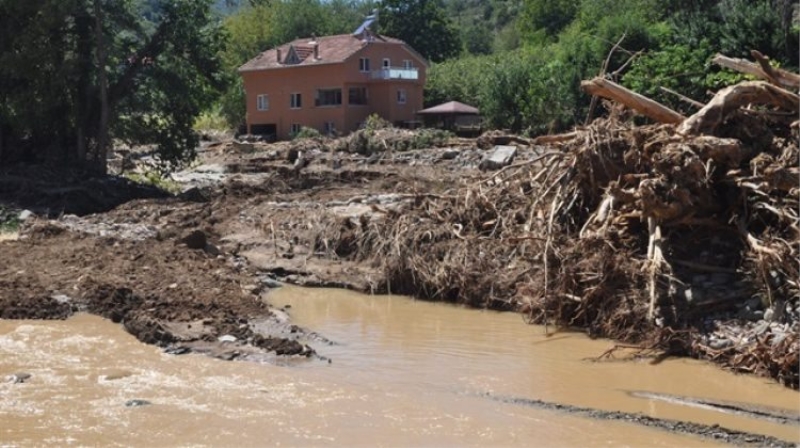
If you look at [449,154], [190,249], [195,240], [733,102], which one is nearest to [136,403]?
[190,249]

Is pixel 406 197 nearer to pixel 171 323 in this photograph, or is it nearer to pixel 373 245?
pixel 373 245

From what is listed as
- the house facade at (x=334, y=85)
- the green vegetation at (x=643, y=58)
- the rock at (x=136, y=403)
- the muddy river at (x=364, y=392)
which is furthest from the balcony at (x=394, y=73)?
the rock at (x=136, y=403)

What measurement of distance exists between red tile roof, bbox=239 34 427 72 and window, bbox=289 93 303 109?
1499 millimetres

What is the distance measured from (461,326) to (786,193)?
13.0 feet

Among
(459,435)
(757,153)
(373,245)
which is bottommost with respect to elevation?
(459,435)

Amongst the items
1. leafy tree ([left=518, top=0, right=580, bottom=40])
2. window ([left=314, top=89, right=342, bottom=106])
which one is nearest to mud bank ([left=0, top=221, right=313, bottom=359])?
window ([left=314, top=89, right=342, bottom=106])

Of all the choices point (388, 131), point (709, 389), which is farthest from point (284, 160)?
point (709, 389)

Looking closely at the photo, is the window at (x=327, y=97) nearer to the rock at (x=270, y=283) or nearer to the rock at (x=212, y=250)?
the rock at (x=212, y=250)

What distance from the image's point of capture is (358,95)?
50062 mm

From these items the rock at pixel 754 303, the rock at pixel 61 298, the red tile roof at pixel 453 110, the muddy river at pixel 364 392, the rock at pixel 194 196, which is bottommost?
the muddy river at pixel 364 392

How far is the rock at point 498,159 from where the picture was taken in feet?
74.5

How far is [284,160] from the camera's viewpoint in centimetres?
3056

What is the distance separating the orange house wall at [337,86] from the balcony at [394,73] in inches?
9.5

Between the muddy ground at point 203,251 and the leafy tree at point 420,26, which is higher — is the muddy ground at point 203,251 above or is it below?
below
